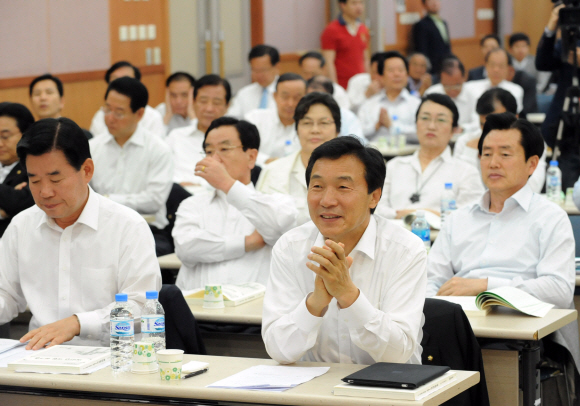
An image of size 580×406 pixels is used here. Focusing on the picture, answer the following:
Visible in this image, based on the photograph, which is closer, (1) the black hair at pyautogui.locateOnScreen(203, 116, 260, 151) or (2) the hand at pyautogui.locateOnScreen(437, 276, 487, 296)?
(2) the hand at pyautogui.locateOnScreen(437, 276, 487, 296)

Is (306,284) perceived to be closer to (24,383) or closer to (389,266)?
(389,266)

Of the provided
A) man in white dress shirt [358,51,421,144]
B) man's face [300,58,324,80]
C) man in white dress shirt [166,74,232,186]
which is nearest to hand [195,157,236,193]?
man in white dress shirt [166,74,232,186]

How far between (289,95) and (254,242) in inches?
119

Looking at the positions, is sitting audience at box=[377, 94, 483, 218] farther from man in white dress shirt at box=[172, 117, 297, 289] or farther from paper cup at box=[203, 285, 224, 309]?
paper cup at box=[203, 285, 224, 309]

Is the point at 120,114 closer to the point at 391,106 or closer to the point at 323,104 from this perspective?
the point at 323,104

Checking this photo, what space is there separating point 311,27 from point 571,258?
27.7ft

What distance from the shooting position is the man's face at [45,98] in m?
6.23

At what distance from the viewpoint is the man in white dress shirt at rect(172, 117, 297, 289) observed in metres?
3.71

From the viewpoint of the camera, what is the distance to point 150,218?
498 centimetres

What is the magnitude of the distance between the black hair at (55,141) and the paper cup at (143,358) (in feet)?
2.32

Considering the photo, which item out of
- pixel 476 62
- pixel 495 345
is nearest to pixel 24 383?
pixel 495 345

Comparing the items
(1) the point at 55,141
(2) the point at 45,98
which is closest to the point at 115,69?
(2) the point at 45,98

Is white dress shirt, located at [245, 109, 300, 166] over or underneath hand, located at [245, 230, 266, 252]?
over

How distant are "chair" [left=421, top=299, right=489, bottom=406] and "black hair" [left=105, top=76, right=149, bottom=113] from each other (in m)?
3.04
